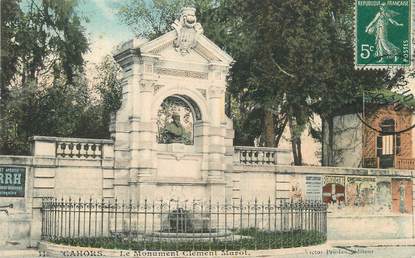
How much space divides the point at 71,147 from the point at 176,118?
11.8 ft

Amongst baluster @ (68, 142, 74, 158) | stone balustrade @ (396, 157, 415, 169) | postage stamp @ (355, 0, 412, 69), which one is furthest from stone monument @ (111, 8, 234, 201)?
stone balustrade @ (396, 157, 415, 169)

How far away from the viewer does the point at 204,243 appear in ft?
52.9

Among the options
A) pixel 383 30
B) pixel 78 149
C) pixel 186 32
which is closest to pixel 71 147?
pixel 78 149

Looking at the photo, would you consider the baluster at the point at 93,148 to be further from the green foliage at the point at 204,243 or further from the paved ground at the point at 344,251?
the paved ground at the point at 344,251

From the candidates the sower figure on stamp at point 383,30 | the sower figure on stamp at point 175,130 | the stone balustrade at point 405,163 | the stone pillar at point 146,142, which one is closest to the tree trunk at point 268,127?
the stone balustrade at point 405,163

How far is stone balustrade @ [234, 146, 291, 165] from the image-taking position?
21672mm

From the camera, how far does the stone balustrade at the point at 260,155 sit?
21.7 meters

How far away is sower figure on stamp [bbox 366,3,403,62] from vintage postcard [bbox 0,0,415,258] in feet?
0.16

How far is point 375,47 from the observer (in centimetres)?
2316

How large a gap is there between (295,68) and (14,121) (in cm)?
1320

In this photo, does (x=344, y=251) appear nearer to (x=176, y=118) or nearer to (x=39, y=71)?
(x=176, y=118)

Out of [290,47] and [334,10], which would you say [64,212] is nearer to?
[290,47]

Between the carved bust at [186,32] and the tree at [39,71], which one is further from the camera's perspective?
the tree at [39,71]

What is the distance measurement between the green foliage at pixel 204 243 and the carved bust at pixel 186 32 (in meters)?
6.35
